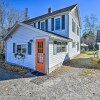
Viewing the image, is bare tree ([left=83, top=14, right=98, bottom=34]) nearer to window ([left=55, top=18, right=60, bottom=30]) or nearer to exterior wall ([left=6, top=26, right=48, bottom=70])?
window ([left=55, top=18, right=60, bottom=30])

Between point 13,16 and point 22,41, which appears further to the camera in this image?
point 13,16

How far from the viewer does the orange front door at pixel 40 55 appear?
10.6 metres

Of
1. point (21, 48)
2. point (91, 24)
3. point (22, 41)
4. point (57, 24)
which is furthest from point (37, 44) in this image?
point (91, 24)

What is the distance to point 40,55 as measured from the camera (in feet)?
36.0

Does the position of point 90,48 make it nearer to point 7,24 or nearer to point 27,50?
point 7,24

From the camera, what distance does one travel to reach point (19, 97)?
19.5ft

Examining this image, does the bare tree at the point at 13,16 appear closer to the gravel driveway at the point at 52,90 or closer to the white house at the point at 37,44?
the white house at the point at 37,44

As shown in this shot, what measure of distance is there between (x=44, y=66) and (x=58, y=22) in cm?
763

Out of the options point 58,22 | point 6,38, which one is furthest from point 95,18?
point 6,38

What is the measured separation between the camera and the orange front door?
1063cm

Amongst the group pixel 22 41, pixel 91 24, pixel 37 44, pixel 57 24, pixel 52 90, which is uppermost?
pixel 91 24

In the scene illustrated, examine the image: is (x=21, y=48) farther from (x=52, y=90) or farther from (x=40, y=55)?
(x=52, y=90)

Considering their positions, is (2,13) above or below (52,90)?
above

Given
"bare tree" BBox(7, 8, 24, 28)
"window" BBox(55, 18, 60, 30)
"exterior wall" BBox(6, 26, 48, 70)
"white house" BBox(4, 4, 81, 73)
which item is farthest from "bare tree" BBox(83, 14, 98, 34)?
"exterior wall" BBox(6, 26, 48, 70)
